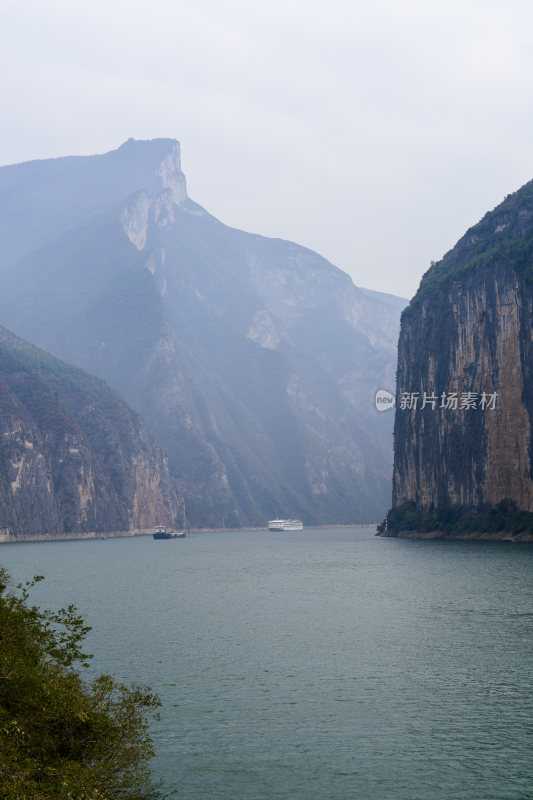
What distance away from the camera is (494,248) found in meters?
136

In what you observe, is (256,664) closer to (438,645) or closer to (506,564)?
(438,645)

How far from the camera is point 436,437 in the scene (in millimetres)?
146500

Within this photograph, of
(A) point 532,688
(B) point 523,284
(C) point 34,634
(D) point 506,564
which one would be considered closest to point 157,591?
(D) point 506,564

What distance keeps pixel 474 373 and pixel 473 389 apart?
227 cm

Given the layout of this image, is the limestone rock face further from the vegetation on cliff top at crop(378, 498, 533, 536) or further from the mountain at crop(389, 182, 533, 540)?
the vegetation on cliff top at crop(378, 498, 533, 536)

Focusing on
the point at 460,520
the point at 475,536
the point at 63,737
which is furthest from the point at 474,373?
the point at 63,737

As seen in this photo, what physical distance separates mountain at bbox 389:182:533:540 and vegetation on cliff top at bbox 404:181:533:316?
208 mm

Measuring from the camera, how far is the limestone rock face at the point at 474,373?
122 metres

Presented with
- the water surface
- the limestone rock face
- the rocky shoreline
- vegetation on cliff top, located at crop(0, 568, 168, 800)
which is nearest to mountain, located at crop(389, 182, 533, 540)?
the limestone rock face

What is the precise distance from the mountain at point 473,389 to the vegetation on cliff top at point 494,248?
0.68 feet

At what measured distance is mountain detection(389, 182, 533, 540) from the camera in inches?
4779

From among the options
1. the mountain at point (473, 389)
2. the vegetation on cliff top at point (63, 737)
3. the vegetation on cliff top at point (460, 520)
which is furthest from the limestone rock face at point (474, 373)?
the vegetation on cliff top at point (63, 737)

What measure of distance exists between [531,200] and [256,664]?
361 ft

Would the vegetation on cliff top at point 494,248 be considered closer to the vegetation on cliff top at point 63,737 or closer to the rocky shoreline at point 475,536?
the rocky shoreline at point 475,536
